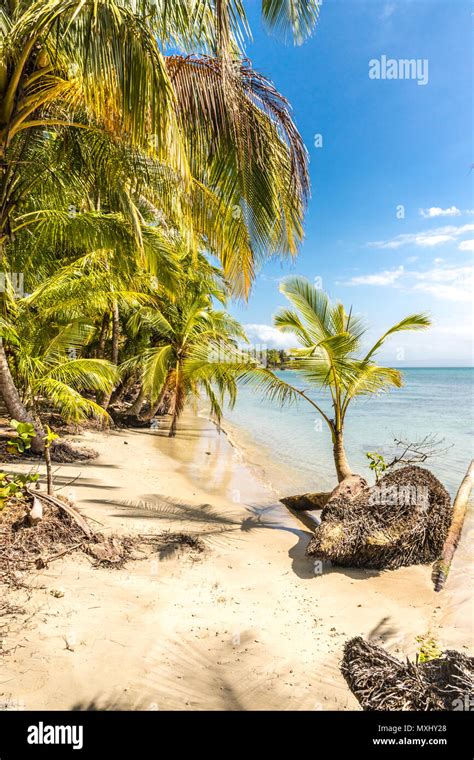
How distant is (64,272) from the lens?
762 centimetres

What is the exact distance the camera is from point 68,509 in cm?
451

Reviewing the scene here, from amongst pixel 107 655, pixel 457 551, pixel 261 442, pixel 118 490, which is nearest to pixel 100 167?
pixel 118 490

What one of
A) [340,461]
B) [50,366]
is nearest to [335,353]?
[340,461]

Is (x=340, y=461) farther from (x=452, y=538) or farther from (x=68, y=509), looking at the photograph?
(x=68, y=509)

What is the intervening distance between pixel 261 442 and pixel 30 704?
1467cm

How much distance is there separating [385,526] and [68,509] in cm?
374

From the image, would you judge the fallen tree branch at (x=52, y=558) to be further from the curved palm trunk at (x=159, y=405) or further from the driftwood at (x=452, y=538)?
the curved palm trunk at (x=159, y=405)

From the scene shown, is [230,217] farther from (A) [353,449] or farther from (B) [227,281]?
(A) [353,449]

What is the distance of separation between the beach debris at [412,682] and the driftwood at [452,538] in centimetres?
186

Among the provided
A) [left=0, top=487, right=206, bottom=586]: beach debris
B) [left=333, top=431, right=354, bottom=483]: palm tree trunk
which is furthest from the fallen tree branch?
[left=333, top=431, right=354, bottom=483]: palm tree trunk

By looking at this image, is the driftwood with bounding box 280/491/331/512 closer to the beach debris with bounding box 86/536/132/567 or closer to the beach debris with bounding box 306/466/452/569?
the beach debris with bounding box 306/466/452/569

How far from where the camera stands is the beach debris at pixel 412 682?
2285mm

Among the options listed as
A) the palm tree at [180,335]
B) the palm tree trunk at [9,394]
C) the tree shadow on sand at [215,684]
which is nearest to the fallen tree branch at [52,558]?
the tree shadow on sand at [215,684]
